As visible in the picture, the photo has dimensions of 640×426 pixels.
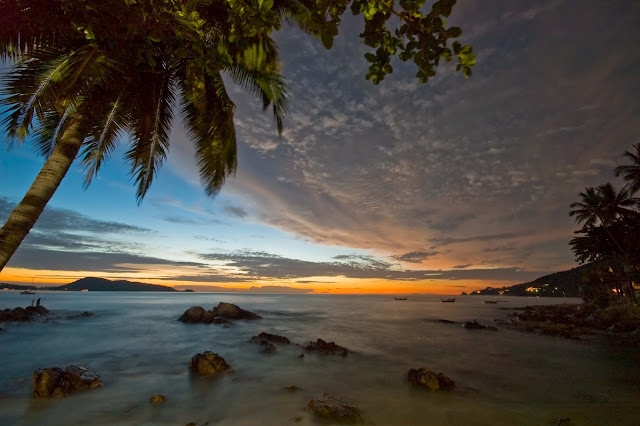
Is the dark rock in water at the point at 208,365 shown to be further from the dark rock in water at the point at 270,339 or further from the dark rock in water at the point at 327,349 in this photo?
the dark rock in water at the point at 270,339

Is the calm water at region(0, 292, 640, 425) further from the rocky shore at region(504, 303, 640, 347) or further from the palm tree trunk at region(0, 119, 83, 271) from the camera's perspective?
the palm tree trunk at region(0, 119, 83, 271)

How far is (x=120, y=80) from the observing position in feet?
19.9

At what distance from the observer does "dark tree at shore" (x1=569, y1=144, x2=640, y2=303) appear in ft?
82.2

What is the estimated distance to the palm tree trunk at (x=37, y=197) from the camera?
12.3 feet

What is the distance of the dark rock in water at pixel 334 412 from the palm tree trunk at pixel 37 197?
6640 mm

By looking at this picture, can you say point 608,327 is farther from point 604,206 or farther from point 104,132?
point 104,132

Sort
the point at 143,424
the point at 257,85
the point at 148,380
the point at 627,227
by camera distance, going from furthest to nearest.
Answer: the point at 627,227
the point at 148,380
the point at 257,85
the point at 143,424

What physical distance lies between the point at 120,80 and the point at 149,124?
1.91m

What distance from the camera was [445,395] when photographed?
8328mm

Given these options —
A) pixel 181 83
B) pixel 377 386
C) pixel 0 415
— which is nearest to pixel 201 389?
pixel 0 415

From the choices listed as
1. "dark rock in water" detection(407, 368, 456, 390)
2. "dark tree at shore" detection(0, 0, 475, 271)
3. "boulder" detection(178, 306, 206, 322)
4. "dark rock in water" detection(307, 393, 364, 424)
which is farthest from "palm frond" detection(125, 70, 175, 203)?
"boulder" detection(178, 306, 206, 322)

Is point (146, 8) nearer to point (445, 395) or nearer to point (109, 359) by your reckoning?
point (445, 395)

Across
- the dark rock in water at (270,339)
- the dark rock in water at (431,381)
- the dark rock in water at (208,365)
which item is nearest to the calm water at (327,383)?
the dark rock in water at (431,381)

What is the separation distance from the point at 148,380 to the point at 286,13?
13.4 metres
